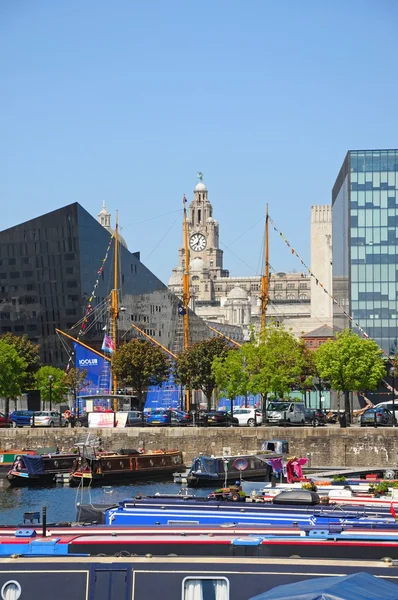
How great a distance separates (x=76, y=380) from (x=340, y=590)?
79130 millimetres

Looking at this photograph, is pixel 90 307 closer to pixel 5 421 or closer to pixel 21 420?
pixel 21 420

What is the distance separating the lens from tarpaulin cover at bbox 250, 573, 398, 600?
13477 mm

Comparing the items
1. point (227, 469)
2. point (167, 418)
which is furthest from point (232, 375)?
point (227, 469)

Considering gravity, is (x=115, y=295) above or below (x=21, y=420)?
above

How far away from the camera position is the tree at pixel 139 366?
288ft

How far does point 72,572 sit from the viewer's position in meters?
17.0

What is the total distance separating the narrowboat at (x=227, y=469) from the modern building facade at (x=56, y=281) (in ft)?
153

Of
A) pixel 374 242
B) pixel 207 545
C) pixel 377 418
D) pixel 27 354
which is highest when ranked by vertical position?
pixel 374 242

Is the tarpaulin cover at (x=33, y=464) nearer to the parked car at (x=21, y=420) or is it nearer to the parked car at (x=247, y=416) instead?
the parked car at (x=247, y=416)

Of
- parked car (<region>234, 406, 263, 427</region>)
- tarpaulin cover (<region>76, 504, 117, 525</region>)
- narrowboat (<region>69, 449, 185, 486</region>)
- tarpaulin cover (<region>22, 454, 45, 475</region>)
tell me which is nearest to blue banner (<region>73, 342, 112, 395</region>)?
parked car (<region>234, 406, 263, 427</region>)

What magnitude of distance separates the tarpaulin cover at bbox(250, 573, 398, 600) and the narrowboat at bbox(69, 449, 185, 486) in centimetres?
4130

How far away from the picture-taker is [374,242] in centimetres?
9994

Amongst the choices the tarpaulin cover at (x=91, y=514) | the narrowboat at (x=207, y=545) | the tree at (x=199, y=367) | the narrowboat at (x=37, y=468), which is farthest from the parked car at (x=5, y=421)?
the narrowboat at (x=207, y=545)

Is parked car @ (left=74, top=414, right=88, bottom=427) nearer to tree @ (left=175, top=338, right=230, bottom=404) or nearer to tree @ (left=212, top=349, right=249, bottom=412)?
tree @ (left=212, top=349, right=249, bottom=412)
